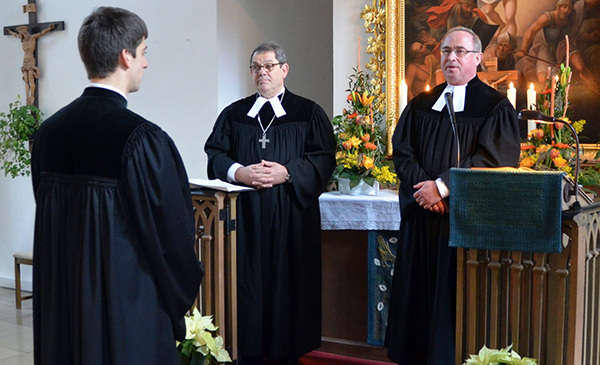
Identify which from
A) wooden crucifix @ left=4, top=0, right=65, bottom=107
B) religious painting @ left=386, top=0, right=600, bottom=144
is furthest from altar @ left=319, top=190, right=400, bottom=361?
wooden crucifix @ left=4, top=0, right=65, bottom=107

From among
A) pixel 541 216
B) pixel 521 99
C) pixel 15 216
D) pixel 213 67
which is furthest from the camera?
pixel 15 216

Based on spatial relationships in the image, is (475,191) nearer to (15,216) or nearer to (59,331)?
(59,331)

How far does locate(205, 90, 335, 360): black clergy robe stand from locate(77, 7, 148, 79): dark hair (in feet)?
6.46

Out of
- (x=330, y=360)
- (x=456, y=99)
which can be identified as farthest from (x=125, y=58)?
(x=330, y=360)

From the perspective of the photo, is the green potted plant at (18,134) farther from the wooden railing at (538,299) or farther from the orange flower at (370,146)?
the wooden railing at (538,299)

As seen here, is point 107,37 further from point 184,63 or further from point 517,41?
point 184,63

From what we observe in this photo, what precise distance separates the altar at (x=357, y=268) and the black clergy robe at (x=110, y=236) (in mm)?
2076

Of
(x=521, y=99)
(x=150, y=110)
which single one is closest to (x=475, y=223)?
(x=521, y=99)

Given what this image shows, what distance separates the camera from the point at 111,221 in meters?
2.34

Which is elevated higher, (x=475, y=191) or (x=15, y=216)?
(x=475, y=191)

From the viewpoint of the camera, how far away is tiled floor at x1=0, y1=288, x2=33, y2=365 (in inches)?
200

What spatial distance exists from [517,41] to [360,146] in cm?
134

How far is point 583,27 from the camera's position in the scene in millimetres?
4539

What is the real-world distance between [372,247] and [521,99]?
1.52 m
